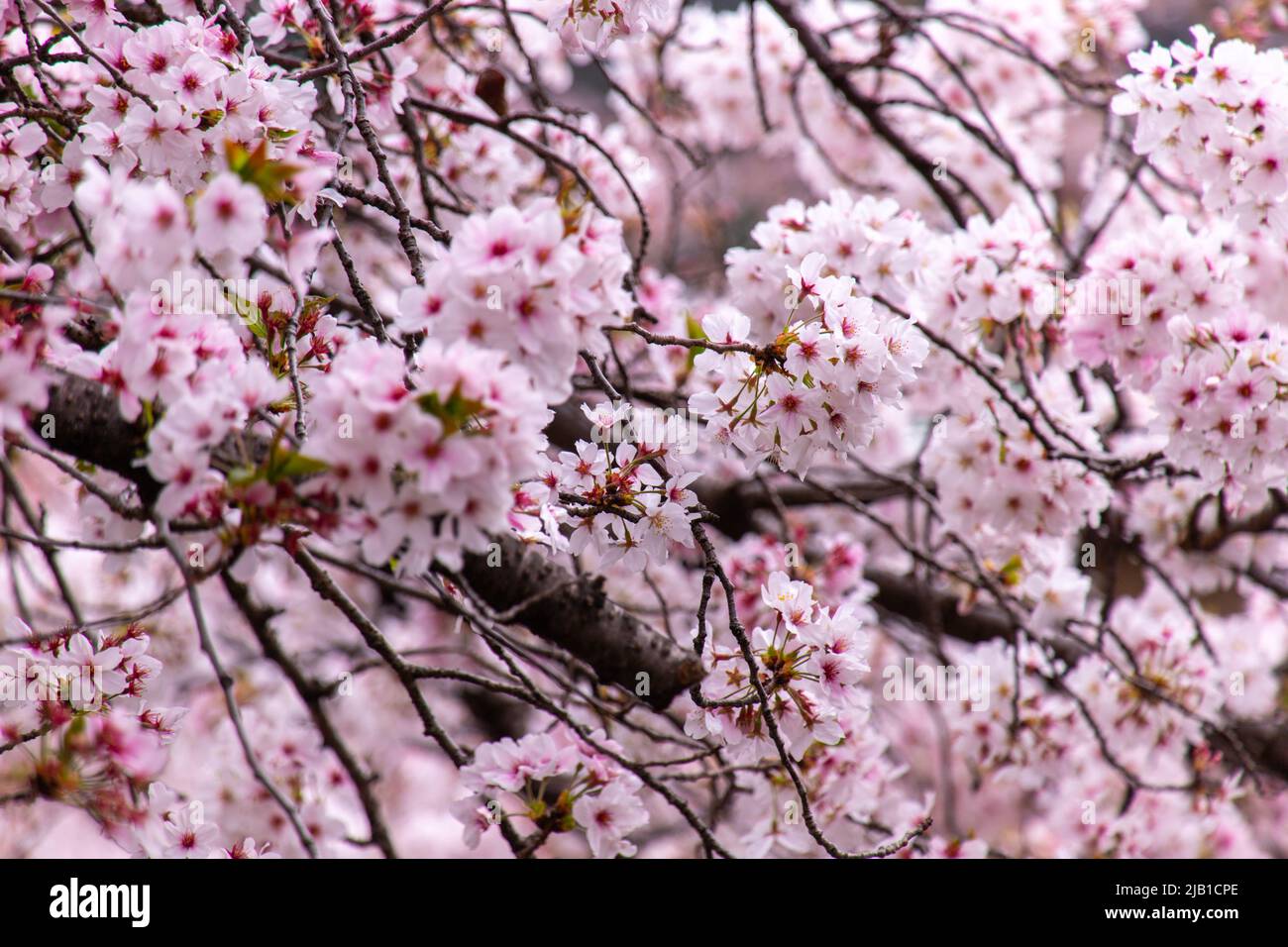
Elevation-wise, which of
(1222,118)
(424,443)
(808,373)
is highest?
(1222,118)

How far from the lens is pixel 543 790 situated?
5.12 ft

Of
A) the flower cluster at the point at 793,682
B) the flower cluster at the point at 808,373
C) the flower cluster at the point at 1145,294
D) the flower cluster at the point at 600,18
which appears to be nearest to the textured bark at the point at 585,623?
the flower cluster at the point at 793,682

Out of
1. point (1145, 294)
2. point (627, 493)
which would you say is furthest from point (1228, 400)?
point (627, 493)

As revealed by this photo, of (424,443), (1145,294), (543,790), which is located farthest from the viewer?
(1145,294)

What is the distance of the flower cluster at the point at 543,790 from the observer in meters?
1.53

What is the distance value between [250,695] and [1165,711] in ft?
9.45

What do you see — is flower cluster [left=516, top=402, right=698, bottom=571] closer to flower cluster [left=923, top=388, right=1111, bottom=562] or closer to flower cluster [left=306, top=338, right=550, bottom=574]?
flower cluster [left=306, top=338, right=550, bottom=574]

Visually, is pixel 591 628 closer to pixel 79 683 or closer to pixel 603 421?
pixel 603 421

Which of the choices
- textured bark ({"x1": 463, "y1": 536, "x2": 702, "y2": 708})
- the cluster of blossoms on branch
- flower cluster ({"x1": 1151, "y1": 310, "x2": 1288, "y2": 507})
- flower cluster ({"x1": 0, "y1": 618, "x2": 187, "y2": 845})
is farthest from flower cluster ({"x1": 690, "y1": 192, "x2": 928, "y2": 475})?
flower cluster ({"x1": 0, "y1": 618, "x2": 187, "y2": 845})

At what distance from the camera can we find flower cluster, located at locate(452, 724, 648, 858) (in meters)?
1.53

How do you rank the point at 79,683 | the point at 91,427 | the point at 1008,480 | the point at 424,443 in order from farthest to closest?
the point at 1008,480
the point at 79,683
the point at 91,427
the point at 424,443

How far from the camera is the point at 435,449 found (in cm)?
100

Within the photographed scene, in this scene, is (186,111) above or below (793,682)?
above
